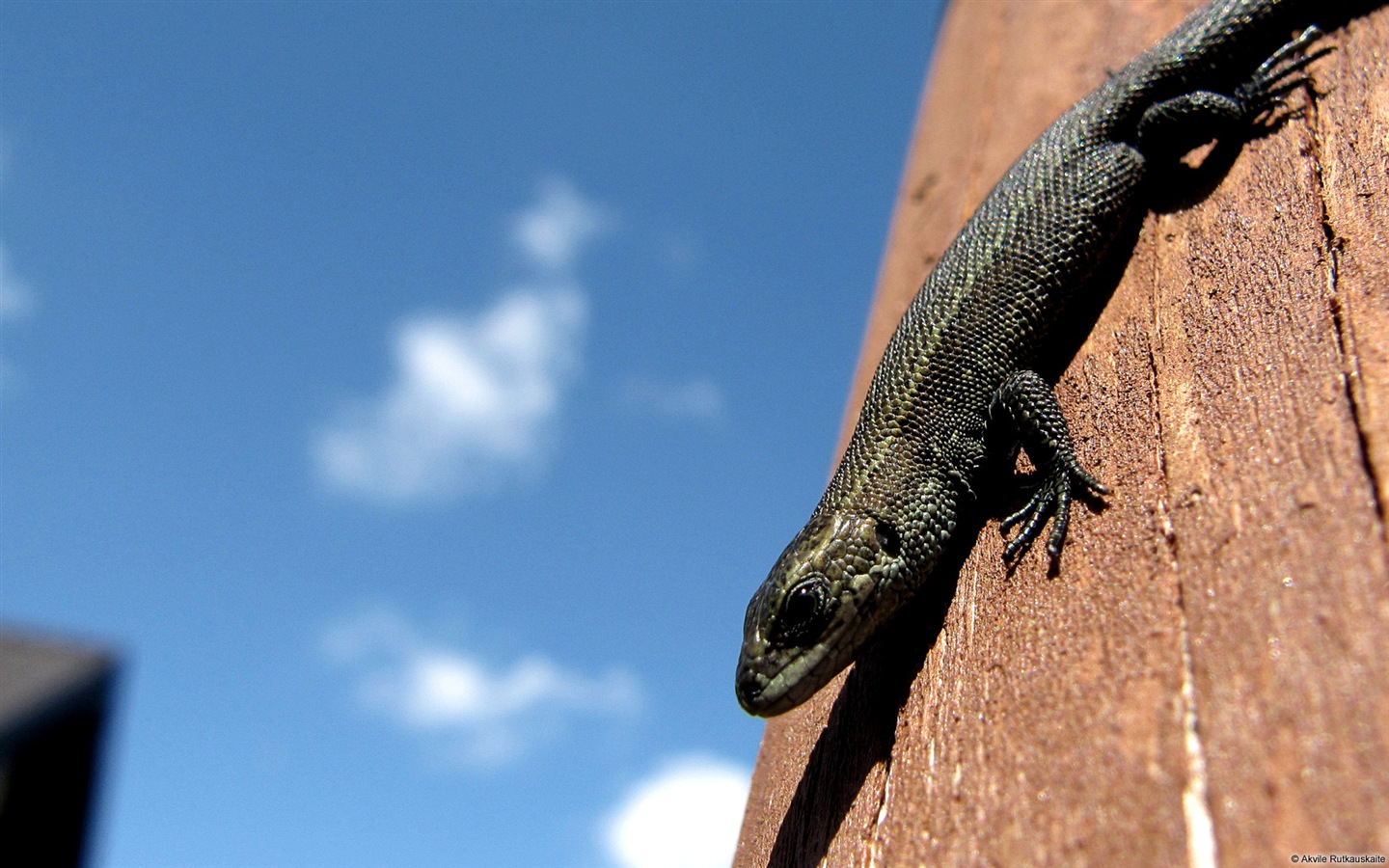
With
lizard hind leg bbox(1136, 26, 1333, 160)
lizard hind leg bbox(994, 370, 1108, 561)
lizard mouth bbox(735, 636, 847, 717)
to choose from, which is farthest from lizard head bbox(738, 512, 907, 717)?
lizard hind leg bbox(1136, 26, 1333, 160)

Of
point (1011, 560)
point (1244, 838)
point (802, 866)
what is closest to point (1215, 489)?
point (1011, 560)

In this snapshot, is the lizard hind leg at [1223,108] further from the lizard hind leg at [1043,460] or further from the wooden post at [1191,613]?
the lizard hind leg at [1043,460]

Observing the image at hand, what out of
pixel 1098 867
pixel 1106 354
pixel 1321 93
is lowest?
pixel 1098 867

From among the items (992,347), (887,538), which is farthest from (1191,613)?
(992,347)

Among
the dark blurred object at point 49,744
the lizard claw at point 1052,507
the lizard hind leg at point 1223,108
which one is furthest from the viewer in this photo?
the lizard hind leg at point 1223,108

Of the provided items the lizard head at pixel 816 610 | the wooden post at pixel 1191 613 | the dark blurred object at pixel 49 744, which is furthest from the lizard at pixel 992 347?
the dark blurred object at pixel 49 744

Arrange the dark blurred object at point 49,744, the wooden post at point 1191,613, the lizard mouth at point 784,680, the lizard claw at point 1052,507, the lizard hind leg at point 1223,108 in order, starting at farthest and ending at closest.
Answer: the lizard hind leg at point 1223,108, the lizard mouth at point 784,680, the dark blurred object at point 49,744, the lizard claw at point 1052,507, the wooden post at point 1191,613

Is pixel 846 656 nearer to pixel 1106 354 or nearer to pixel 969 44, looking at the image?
pixel 1106 354

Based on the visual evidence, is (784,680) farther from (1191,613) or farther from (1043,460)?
(1191,613)
